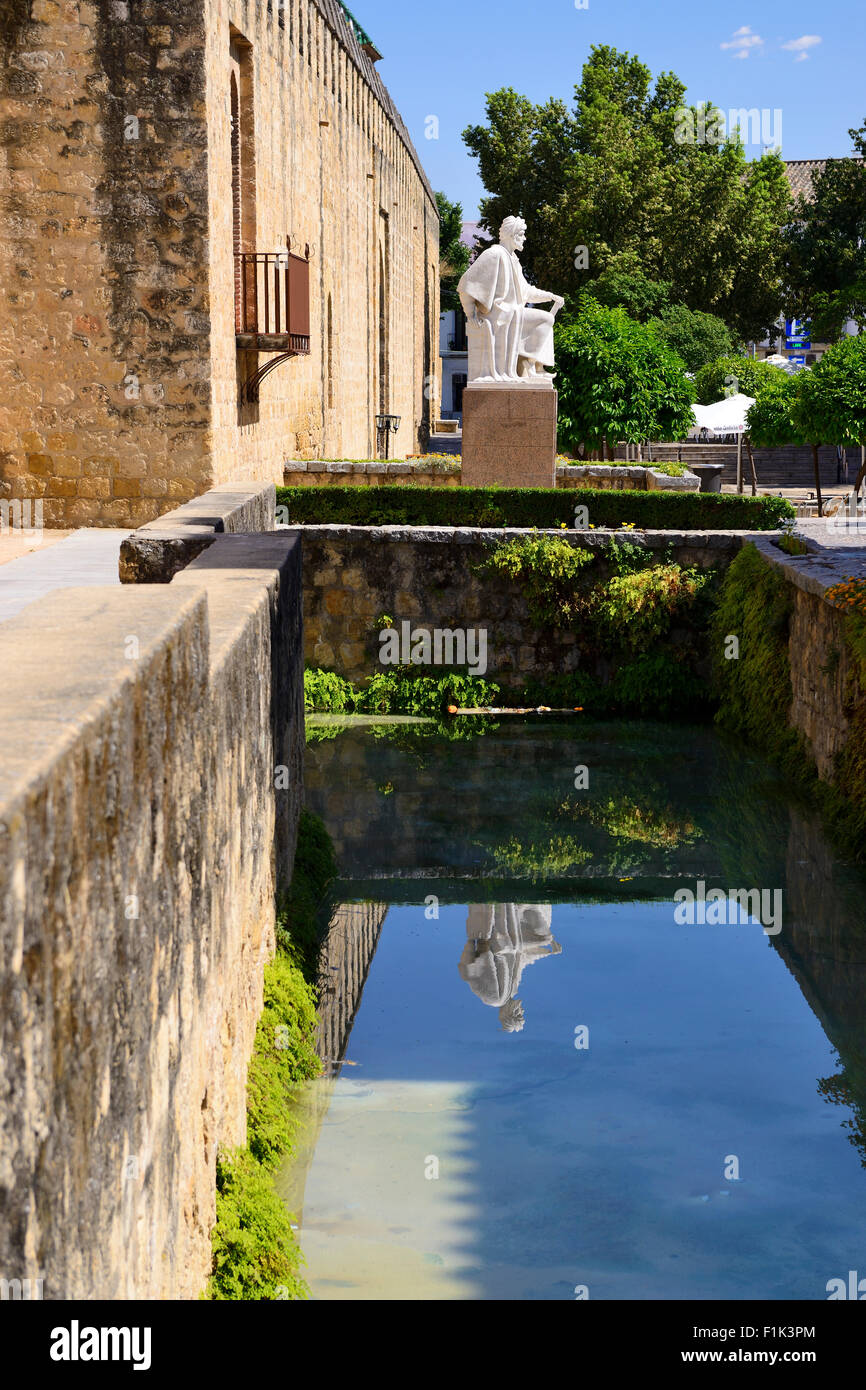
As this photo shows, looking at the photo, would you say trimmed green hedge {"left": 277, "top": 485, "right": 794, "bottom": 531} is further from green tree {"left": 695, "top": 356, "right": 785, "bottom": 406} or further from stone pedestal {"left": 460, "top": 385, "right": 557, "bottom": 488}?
green tree {"left": 695, "top": 356, "right": 785, "bottom": 406}

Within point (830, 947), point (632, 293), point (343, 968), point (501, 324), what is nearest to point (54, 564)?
point (343, 968)

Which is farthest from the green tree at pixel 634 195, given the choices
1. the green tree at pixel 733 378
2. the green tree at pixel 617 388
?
the green tree at pixel 617 388

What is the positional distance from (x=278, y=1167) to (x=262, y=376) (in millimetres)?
11439

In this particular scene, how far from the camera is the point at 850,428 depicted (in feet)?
76.0

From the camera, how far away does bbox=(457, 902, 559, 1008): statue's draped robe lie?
7.34 meters

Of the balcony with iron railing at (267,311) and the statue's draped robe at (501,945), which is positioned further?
the balcony with iron railing at (267,311)

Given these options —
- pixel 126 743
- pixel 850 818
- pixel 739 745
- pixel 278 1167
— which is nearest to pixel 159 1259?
pixel 126 743

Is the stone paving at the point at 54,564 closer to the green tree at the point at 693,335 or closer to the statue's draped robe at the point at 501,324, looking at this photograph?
the statue's draped robe at the point at 501,324

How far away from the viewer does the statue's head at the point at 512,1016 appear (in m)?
6.76

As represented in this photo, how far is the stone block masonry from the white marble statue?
1232 centimetres

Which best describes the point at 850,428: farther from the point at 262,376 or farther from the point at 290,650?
the point at 290,650

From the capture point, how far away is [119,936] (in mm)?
2645

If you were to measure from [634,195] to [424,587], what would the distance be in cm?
3475

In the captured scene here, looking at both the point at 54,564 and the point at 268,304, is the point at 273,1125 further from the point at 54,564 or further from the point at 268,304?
the point at 268,304
